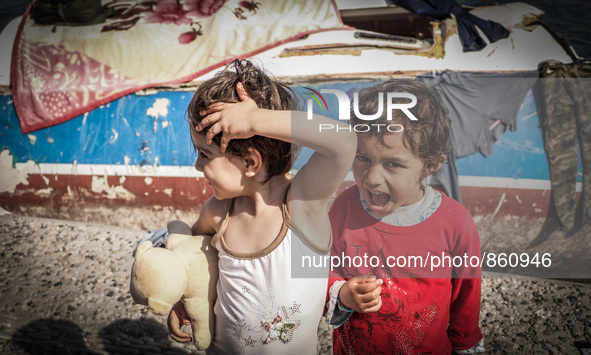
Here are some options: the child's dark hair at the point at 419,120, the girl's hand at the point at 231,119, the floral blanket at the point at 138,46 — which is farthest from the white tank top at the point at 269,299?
the floral blanket at the point at 138,46

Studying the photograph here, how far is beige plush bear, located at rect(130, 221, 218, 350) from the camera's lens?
4.22 feet

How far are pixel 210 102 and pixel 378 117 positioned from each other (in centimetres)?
47

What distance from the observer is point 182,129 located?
368cm

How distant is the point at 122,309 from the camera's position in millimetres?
2873

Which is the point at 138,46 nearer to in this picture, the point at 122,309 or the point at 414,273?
the point at 122,309

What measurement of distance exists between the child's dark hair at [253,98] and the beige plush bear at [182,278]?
1.23ft

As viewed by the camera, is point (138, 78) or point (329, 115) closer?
point (329, 115)

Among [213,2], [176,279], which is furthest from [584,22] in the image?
[176,279]

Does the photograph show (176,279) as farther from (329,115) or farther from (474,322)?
(474,322)

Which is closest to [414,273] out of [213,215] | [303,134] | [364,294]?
[364,294]

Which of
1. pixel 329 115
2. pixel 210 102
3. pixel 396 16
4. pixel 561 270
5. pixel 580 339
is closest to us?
pixel 210 102

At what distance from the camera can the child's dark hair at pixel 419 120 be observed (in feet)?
4.08

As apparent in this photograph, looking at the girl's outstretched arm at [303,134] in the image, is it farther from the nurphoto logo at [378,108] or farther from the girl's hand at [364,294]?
the girl's hand at [364,294]

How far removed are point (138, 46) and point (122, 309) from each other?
7.04 feet
